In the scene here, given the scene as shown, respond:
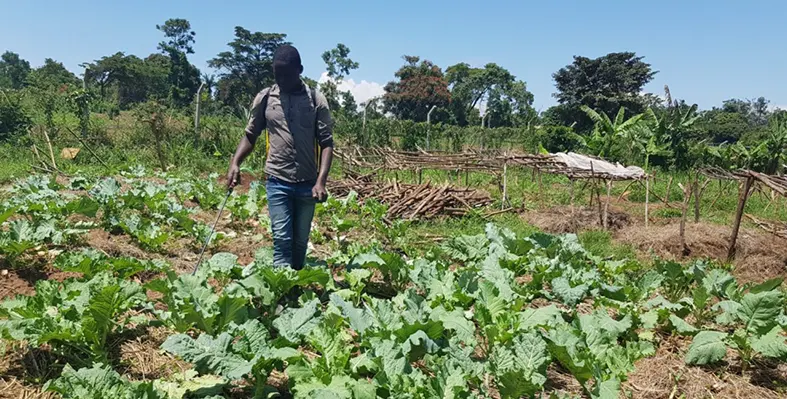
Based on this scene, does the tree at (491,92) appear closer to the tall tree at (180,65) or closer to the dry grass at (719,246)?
the tall tree at (180,65)

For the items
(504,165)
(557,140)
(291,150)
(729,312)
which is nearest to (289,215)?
(291,150)

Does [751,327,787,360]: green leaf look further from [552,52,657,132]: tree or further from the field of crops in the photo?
[552,52,657,132]: tree

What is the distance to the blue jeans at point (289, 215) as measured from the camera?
12.9 feet

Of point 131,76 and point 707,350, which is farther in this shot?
point 131,76

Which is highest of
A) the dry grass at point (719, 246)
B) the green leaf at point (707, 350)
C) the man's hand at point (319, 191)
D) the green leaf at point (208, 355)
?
the man's hand at point (319, 191)

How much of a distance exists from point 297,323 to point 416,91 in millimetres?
44642

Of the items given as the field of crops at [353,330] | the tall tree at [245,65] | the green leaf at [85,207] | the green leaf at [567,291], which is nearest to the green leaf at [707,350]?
the field of crops at [353,330]

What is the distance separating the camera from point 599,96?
104 ft

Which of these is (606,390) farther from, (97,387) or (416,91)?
(416,91)

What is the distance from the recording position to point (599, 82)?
34.1 metres

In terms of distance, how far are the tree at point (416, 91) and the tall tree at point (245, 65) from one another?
39.5 ft

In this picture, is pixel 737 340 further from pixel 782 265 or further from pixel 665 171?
pixel 665 171

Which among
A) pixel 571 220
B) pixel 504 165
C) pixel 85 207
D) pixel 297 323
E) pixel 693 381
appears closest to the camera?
pixel 297 323

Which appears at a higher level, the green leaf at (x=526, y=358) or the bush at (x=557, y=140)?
the bush at (x=557, y=140)
